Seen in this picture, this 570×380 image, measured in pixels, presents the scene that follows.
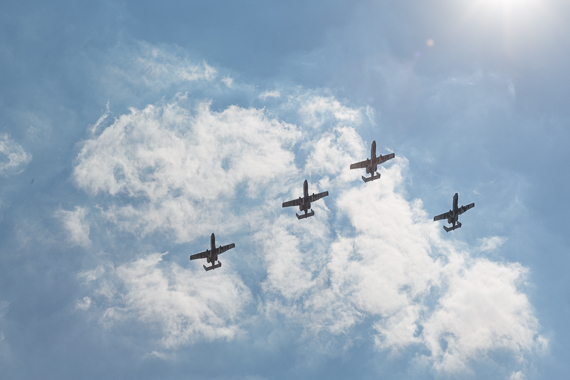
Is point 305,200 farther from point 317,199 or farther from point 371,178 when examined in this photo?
point 371,178

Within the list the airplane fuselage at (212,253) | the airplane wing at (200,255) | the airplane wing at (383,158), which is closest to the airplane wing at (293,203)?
the airplane fuselage at (212,253)

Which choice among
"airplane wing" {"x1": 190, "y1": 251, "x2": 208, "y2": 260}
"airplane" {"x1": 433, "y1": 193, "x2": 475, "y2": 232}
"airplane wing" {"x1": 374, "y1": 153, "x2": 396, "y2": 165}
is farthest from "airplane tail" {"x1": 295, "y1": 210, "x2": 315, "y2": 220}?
"airplane" {"x1": 433, "y1": 193, "x2": 475, "y2": 232}

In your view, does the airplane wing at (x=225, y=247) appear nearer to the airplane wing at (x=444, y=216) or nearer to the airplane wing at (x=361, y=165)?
the airplane wing at (x=361, y=165)

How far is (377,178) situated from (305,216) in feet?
83.4

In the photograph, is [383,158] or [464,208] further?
[464,208]

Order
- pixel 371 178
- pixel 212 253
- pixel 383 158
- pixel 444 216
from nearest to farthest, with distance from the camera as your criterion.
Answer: pixel 212 253 → pixel 371 178 → pixel 444 216 → pixel 383 158

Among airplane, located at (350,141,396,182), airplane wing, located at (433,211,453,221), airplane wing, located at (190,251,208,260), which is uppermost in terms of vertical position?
airplane, located at (350,141,396,182)

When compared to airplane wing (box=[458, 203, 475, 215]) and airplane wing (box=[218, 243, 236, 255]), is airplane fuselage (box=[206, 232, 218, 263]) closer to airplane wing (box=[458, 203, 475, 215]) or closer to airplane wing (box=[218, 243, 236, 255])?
airplane wing (box=[218, 243, 236, 255])

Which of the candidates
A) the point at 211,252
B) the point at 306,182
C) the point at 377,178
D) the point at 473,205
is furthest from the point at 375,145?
the point at 211,252

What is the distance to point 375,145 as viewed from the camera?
451 feet

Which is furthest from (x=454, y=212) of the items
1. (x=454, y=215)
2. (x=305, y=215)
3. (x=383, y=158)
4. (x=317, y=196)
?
(x=305, y=215)

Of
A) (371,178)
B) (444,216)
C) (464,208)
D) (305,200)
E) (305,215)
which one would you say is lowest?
(444,216)

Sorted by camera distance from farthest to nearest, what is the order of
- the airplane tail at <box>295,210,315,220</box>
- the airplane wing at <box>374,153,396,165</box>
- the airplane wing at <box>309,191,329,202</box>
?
the airplane wing at <box>374,153,396,165</box>
the airplane wing at <box>309,191,329,202</box>
the airplane tail at <box>295,210,315,220</box>

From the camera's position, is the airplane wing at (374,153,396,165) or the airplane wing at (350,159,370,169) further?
the airplane wing at (374,153,396,165)
